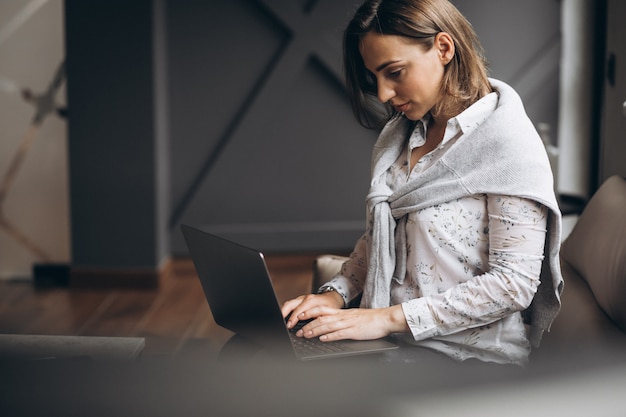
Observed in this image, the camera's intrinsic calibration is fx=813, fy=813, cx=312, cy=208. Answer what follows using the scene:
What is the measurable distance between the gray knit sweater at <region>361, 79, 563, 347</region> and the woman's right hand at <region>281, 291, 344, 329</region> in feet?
0.27

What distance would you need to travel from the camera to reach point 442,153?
1.35 m

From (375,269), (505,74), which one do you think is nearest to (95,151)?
(505,74)

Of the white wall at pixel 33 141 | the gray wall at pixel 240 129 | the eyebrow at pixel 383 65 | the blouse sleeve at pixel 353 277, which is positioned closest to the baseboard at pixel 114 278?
the gray wall at pixel 240 129

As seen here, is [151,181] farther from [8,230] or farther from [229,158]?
[8,230]

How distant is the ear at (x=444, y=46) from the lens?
1311mm

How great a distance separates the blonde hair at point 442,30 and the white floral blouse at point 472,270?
5 centimetres

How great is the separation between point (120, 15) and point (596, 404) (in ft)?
11.1

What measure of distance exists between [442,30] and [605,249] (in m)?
0.45

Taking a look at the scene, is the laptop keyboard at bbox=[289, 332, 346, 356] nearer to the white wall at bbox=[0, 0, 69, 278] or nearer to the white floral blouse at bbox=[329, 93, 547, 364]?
the white floral blouse at bbox=[329, 93, 547, 364]

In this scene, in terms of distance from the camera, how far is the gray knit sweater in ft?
4.01

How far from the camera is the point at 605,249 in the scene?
4.44ft

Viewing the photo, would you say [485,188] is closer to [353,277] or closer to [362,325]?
[362,325]

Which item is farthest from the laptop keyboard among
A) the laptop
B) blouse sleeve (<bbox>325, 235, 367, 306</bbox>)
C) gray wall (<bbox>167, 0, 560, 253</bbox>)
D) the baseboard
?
gray wall (<bbox>167, 0, 560, 253</bbox>)

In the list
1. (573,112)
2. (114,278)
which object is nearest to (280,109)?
(114,278)
